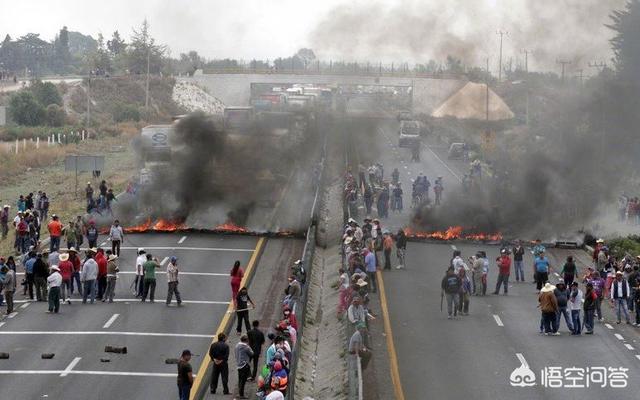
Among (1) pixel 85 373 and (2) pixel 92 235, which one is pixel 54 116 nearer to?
(2) pixel 92 235

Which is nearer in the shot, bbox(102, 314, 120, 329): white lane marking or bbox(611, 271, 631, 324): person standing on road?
bbox(102, 314, 120, 329): white lane marking

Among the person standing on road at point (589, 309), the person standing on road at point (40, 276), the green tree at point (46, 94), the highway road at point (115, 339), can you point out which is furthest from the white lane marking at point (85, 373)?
the green tree at point (46, 94)

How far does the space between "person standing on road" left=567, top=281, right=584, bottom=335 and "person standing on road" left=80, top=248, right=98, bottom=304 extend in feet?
42.4

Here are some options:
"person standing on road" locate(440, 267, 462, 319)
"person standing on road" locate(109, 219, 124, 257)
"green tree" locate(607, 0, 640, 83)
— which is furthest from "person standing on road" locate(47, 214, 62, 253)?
"green tree" locate(607, 0, 640, 83)

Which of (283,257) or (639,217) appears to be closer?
(283,257)

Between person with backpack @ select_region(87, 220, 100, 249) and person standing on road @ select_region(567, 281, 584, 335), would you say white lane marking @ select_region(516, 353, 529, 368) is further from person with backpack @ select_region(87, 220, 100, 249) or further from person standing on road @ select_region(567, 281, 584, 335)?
person with backpack @ select_region(87, 220, 100, 249)

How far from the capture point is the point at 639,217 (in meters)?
58.7

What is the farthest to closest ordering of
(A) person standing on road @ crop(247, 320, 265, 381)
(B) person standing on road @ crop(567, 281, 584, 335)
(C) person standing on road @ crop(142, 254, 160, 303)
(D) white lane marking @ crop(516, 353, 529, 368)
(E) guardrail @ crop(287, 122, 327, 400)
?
1. (C) person standing on road @ crop(142, 254, 160, 303)
2. (B) person standing on road @ crop(567, 281, 584, 335)
3. (D) white lane marking @ crop(516, 353, 529, 368)
4. (A) person standing on road @ crop(247, 320, 265, 381)
5. (E) guardrail @ crop(287, 122, 327, 400)

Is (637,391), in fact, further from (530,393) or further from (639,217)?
(639,217)

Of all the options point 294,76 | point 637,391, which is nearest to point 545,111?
point 294,76

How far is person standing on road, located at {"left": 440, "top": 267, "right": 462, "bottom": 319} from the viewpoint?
35.4 meters

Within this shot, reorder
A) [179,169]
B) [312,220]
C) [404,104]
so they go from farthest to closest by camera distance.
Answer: [404,104] < [179,169] < [312,220]

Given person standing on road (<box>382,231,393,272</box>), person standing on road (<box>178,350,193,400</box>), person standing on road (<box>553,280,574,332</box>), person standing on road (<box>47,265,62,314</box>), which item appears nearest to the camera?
person standing on road (<box>178,350,193,400</box>)

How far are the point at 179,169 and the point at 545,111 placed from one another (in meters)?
48.1
